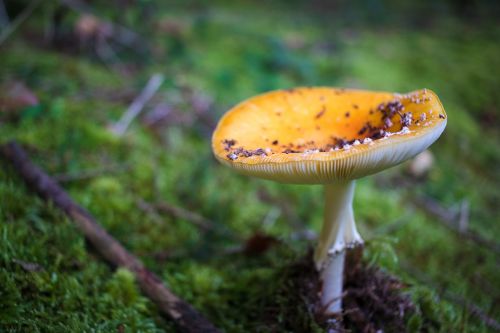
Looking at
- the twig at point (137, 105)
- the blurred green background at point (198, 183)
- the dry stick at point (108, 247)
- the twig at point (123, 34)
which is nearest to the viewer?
the dry stick at point (108, 247)

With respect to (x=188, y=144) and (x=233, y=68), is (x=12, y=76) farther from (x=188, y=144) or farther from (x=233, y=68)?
(x=233, y=68)

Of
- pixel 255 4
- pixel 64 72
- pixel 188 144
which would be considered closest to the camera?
pixel 188 144

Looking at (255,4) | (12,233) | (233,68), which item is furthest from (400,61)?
(12,233)

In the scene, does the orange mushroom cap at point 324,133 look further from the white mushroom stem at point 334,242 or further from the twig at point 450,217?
the twig at point 450,217

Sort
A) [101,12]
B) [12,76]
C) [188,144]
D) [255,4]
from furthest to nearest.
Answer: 1. [255,4]
2. [101,12]
3. [188,144]
4. [12,76]

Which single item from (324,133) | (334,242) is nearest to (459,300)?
(334,242)

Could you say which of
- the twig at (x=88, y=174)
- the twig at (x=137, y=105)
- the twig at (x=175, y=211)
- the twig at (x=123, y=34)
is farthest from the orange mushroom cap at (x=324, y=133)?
the twig at (x=123, y=34)

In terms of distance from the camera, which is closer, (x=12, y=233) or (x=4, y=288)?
(x=4, y=288)

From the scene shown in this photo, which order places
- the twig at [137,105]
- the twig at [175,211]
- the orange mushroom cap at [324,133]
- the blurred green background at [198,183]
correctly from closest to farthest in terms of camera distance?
the orange mushroom cap at [324,133] < the blurred green background at [198,183] < the twig at [175,211] < the twig at [137,105]
